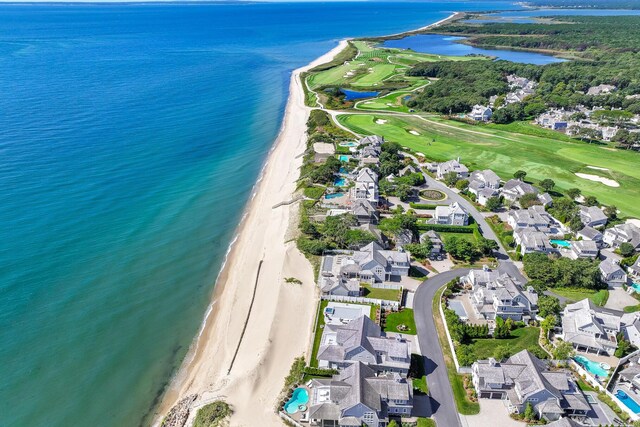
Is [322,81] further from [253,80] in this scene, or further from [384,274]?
[384,274]

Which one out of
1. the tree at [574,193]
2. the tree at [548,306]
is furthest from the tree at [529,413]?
the tree at [574,193]

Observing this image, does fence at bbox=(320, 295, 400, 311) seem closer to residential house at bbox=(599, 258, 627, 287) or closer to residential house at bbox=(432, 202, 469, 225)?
residential house at bbox=(432, 202, 469, 225)

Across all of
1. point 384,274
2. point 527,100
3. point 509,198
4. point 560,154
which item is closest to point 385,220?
point 384,274

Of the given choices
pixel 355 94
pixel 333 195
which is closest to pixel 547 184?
pixel 333 195

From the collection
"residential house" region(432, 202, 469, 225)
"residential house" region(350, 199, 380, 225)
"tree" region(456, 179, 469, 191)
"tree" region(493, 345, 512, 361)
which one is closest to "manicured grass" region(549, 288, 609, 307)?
"tree" region(493, 345, 512, 361)

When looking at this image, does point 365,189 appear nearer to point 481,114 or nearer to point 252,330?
point 252,330
